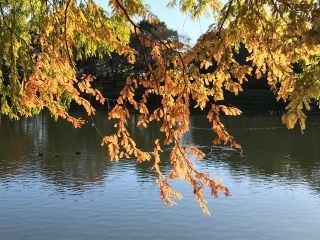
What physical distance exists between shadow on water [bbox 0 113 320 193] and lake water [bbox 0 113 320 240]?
0.21 feet

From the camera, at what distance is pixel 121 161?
1187 inches

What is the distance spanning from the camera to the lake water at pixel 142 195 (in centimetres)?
1736

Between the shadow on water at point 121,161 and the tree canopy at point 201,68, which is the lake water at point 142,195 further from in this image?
the tree canopy at point 201,68

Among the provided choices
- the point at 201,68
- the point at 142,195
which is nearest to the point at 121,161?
the point at 142,195

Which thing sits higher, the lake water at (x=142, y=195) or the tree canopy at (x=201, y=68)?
the tree canopy at (x=201, y=68)

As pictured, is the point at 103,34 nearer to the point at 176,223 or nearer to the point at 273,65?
the point at 273,65

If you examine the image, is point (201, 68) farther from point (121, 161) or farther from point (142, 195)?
point (121, 161)

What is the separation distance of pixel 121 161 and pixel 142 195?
8.63m

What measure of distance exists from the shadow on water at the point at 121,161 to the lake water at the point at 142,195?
0.06 meters

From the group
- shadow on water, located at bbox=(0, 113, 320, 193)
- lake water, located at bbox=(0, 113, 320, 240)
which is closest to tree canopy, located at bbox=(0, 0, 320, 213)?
lake water, located at bbox=(0, 113, 320, 240)

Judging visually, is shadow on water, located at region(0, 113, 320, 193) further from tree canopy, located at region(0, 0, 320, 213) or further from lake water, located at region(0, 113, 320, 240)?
tree canopy, located at region(0, 0, 320, 213)

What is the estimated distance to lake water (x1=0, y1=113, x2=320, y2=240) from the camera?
17.4 metres

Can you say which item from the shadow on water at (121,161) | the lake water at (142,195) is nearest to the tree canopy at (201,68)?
the lake water at (142,195)

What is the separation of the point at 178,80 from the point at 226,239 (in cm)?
1389
